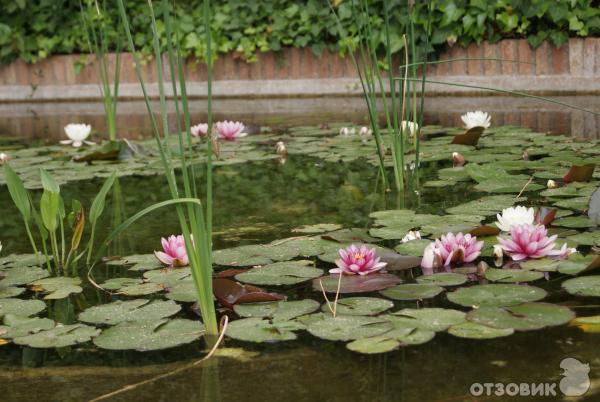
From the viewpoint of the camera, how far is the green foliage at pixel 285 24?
543 centimetres

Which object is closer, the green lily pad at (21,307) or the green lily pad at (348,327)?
the green lily pad at (348,327)

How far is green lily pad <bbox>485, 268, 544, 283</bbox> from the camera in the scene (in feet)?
5.13

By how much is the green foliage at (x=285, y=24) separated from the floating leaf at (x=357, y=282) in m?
3.05

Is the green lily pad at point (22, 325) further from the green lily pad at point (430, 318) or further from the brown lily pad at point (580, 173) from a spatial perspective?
the brown lily pad at point (580, 173)

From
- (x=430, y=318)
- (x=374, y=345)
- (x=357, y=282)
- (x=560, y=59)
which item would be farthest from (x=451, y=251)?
(x=560, y=59)

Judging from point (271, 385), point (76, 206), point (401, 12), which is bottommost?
point (271, 385)

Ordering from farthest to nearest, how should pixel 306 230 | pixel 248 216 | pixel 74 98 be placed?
pixel 74 98
pixel 248 216
pixel 306 230

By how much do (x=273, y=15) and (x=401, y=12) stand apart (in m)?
1.15

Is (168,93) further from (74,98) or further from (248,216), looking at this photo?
(248,216)

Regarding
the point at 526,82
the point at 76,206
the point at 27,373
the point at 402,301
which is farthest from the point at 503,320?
the point at 526,82

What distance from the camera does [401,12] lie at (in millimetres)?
5805

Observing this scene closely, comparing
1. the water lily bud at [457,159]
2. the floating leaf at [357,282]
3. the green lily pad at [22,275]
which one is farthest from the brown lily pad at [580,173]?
the green lily pad at [22,275]

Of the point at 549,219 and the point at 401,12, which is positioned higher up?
the point at 401,12

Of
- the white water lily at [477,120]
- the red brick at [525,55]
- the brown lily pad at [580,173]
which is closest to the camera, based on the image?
the brown lily pad at [580,173]
